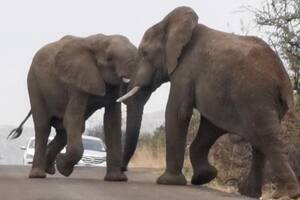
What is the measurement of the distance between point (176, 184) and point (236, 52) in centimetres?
240

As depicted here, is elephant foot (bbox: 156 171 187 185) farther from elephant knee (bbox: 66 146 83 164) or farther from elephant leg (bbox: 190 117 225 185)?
elephant knee (bbox: 66 146 83 164)

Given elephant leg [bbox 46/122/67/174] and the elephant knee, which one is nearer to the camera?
the elephant knee

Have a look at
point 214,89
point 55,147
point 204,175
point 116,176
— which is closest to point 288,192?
point 214,89

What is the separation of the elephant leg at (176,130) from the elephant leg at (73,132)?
5.51 ft

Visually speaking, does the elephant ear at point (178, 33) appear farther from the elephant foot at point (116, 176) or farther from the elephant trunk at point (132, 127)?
the elephant foot at point (116, 176)

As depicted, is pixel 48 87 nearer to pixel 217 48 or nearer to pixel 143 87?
pixel 143 87

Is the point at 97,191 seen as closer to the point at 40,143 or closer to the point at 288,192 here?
the point at 288,192

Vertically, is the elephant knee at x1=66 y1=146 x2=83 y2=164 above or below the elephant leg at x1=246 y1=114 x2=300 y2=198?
below

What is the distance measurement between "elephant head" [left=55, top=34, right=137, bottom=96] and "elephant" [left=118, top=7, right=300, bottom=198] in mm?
310

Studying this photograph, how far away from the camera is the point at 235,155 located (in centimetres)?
2138

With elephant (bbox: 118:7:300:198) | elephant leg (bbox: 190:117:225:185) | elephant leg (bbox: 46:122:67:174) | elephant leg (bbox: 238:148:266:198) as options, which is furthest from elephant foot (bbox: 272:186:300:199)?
elephant leg (bbox: 46:122:67:174)

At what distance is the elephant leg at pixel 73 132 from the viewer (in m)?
16.7

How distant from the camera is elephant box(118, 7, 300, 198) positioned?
45.8 ft

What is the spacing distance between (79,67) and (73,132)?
1.18 meters
